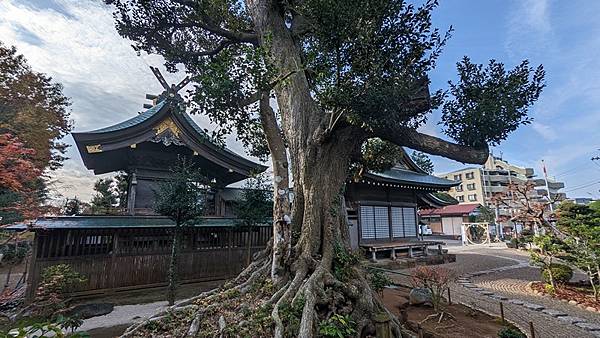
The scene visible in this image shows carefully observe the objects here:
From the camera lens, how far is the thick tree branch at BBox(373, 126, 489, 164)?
4969 mm

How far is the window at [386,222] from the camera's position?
1329 centimetres

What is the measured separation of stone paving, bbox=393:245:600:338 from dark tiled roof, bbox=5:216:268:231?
731cm

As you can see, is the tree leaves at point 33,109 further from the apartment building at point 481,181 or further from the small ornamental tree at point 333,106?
the apartment building at point 481,181

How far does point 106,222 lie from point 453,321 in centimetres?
939

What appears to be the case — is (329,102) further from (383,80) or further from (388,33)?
(388,33)

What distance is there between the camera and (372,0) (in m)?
4.43

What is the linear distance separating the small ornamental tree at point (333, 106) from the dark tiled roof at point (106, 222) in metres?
4.33

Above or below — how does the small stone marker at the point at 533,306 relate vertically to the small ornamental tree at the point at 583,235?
below

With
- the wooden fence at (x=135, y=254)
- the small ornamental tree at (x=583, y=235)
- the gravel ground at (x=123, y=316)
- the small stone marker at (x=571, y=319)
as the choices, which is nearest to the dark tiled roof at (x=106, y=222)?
the wooden fence at (x=135, y=254)

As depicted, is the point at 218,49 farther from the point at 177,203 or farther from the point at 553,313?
the point at 553,313

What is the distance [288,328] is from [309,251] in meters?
1.37

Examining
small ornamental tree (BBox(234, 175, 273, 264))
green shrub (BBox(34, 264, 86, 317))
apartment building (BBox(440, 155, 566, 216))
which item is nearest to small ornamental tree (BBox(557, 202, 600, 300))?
small ornamental tree (BBox(234, 175, 273, 264))

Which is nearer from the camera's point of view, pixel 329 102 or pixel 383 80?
pixel 383 80

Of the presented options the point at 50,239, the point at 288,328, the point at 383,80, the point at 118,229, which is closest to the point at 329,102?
the point at 383,80
